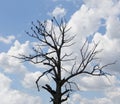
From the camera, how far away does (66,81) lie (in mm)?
24125

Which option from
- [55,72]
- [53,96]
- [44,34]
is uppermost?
[44,34]

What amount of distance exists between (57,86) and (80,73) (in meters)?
2.31

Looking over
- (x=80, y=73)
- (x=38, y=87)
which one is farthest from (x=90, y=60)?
(x=38, y=87)

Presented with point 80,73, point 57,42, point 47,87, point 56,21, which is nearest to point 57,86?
point 47,87

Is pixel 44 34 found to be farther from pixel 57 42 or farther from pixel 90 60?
pixel 90 60

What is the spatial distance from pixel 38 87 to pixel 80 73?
11.7ft

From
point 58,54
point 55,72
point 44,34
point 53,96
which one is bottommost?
point 53,96

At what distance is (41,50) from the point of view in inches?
1045

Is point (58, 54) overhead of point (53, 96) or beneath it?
overhead

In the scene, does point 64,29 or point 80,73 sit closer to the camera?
point 80,73

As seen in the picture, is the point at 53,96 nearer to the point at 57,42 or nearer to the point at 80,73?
the point at 80,73

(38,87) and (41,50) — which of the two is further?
(41,50)

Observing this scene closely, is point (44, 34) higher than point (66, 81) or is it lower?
higher

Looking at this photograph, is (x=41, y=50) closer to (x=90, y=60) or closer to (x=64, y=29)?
(x=64, y=29)
